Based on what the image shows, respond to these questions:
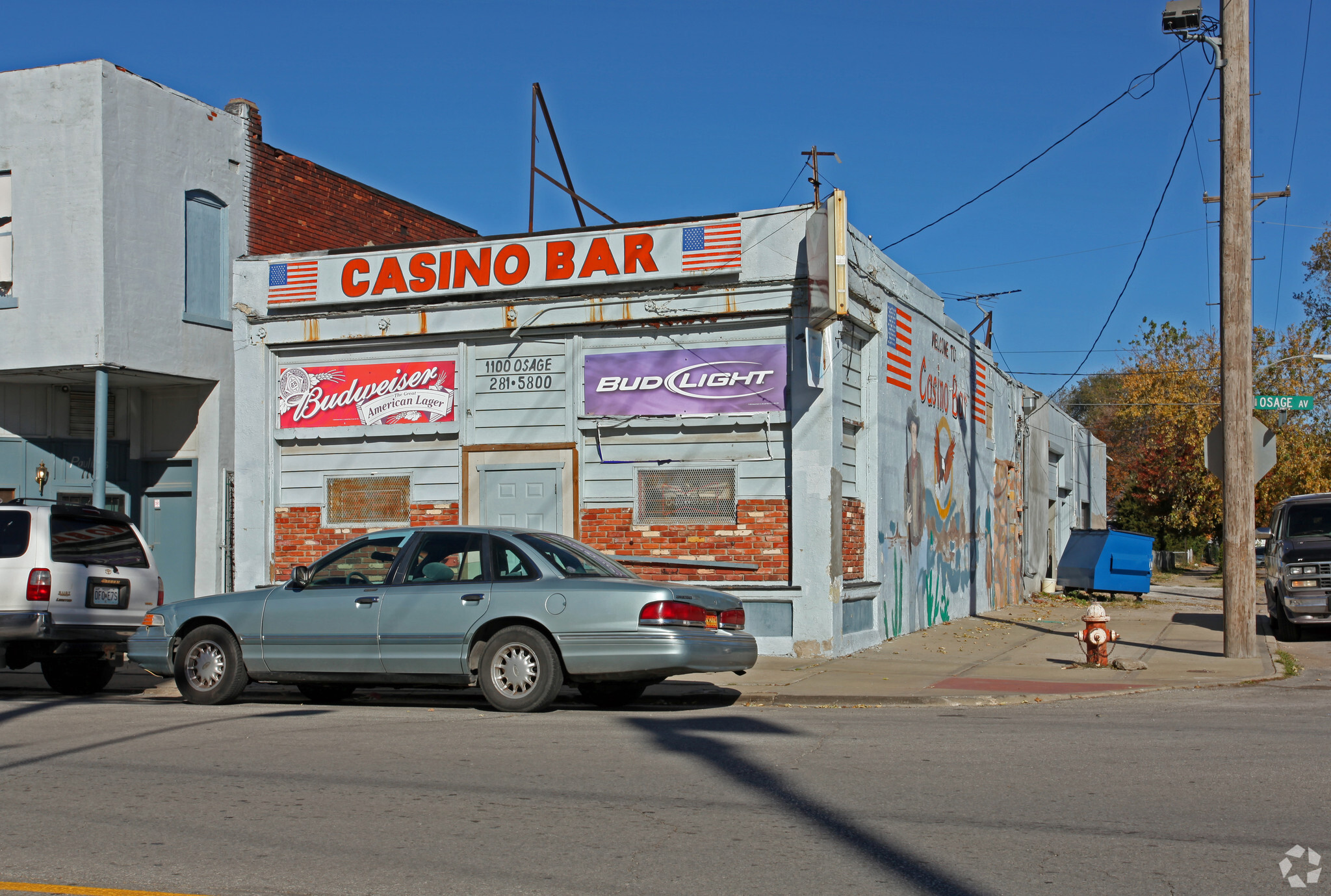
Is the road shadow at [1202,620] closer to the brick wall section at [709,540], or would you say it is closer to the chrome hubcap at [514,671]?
the brick wall section at [709,540]

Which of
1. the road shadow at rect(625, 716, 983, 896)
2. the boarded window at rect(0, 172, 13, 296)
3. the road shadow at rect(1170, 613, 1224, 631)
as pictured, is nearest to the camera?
the road shadow at rect(625, 716, 983, 896)

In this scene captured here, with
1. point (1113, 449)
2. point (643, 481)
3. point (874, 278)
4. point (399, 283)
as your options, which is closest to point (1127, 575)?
point (874, 278)

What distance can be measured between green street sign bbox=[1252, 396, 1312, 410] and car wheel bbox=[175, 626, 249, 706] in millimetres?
12584

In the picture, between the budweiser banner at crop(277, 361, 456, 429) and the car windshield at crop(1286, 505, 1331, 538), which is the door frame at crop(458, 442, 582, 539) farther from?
the car windshield at crop(1286, 505, 1331, 538)

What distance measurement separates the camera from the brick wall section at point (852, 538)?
15180 mm

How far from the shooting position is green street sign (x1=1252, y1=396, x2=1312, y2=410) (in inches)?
630

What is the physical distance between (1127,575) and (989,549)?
4.41 meters

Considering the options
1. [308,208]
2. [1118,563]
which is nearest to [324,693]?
[308,208]

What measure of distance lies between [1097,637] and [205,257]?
47.0 ft

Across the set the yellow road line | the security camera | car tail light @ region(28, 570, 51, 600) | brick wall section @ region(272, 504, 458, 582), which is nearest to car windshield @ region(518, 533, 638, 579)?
car tail light @ region(28, 570, 51, 600)

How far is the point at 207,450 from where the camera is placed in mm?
19922

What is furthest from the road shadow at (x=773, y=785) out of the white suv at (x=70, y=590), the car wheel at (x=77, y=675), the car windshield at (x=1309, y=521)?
the car windshield at (x=1309, y=521)

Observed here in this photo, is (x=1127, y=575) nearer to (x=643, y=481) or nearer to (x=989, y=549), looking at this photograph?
(x=989, y=549)

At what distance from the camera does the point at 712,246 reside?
48.8ft
